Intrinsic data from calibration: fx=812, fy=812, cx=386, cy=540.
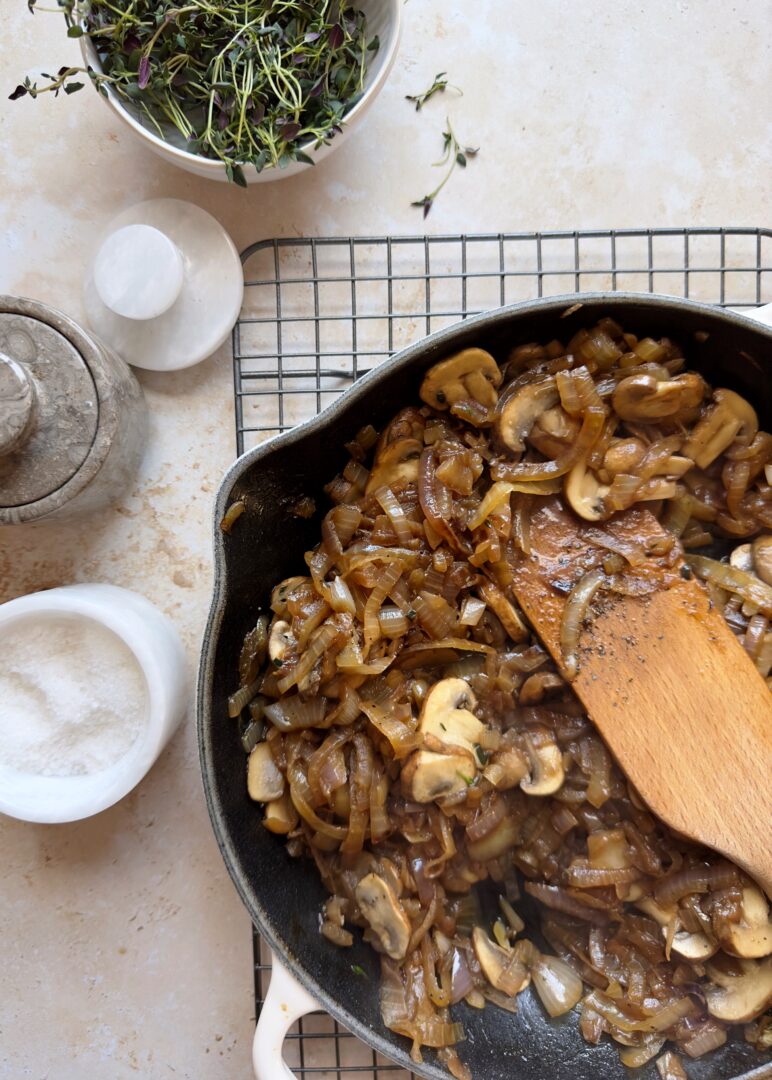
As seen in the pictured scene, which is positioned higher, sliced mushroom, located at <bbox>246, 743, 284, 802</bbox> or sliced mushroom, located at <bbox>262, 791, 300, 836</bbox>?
sliced mushroom, located at <bbox>246, 743, 284, 802</bbox>

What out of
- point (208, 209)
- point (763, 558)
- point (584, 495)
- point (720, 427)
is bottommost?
point (763, 558)

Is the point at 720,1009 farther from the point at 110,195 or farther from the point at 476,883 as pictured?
the point at 110,195

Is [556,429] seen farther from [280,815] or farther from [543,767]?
[280,815]

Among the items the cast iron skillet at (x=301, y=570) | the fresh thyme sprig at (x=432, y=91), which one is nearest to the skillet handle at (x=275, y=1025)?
the cast iron skillet at (x=301, y=570)

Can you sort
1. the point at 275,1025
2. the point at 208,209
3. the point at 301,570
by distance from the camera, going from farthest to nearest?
the point at 208,209 < the point at 301,570 < the point at 275,1025

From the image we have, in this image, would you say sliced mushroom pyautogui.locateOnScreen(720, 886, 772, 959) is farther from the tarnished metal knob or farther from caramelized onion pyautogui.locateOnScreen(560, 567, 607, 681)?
the tarnished metal knob

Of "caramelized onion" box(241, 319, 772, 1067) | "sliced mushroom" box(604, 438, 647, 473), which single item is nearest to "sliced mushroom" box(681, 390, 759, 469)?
→ "caramelized onion" box(241, 319, 772, 1067)

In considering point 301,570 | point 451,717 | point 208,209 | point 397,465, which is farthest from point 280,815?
point 208,209
